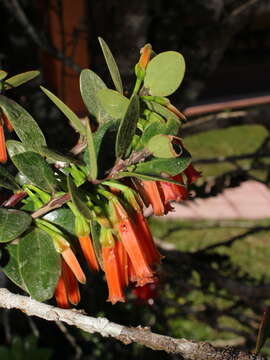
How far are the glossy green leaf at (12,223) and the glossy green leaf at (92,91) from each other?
0.13 meters

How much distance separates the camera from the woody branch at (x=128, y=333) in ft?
1.28

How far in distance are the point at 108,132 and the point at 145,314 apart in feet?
5.78

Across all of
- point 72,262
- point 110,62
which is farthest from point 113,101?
point 72,262

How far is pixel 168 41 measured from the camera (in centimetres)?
160

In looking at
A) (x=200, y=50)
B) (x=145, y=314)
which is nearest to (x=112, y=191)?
(x=200, y=50)

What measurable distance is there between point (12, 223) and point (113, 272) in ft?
0.40

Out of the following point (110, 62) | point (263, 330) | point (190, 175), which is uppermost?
point (110, 62)

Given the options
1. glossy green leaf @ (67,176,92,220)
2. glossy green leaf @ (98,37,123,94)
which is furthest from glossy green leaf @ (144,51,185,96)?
glossy green leaf @ (67,176,92,220)

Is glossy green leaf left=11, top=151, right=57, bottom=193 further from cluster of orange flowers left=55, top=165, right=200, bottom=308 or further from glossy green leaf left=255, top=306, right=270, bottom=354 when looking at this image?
glossy green leaf left=255, top=306, right=270, bottom=354

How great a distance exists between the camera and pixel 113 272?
20.2 inches

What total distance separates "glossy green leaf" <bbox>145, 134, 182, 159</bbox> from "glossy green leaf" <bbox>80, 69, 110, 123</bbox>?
0.10 meters

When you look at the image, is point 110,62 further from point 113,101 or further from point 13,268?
point 13,268

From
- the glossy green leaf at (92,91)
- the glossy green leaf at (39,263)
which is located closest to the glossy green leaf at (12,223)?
the glossy green leaf at (39,263)

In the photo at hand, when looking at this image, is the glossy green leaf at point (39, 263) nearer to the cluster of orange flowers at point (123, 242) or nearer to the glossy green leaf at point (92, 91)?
the cluster of orange flowers at point (123, 242)
